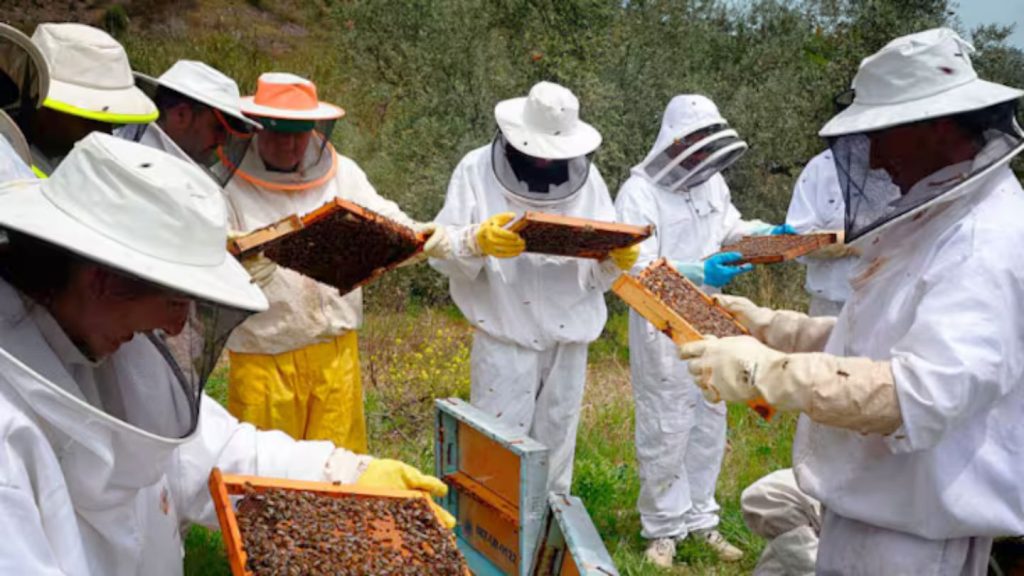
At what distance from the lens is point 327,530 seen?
99.1 inches

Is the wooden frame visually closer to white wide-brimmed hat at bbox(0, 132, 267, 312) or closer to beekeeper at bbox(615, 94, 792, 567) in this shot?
beekeeper at bbox(615, 94, 792, 567)

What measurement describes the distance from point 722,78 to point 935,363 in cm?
1228

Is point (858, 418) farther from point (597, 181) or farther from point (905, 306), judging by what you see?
point (597, 181)

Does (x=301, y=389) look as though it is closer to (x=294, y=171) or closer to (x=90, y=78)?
(x=294, y=171)

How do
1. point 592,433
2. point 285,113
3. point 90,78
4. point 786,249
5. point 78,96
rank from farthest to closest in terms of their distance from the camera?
point 592,433, point 786,249, point 285,113, point 90,78, point 78,96

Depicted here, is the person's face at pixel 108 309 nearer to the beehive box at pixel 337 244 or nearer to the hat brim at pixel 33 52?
the hat brim at pixel 33 52

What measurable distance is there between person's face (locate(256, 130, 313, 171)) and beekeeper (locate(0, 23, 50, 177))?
1.39m

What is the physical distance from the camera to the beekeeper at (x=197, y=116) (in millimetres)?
4379

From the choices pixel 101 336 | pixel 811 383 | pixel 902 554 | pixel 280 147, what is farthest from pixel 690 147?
pixel 101 336

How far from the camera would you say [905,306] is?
9.01 ft

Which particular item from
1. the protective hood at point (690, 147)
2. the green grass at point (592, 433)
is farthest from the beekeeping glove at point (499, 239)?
the green grass at point (592, 433)

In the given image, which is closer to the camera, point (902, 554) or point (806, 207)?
point (902, 554)

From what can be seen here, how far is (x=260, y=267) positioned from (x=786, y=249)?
292 centimetres

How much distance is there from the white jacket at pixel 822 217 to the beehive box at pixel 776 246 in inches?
30.4
